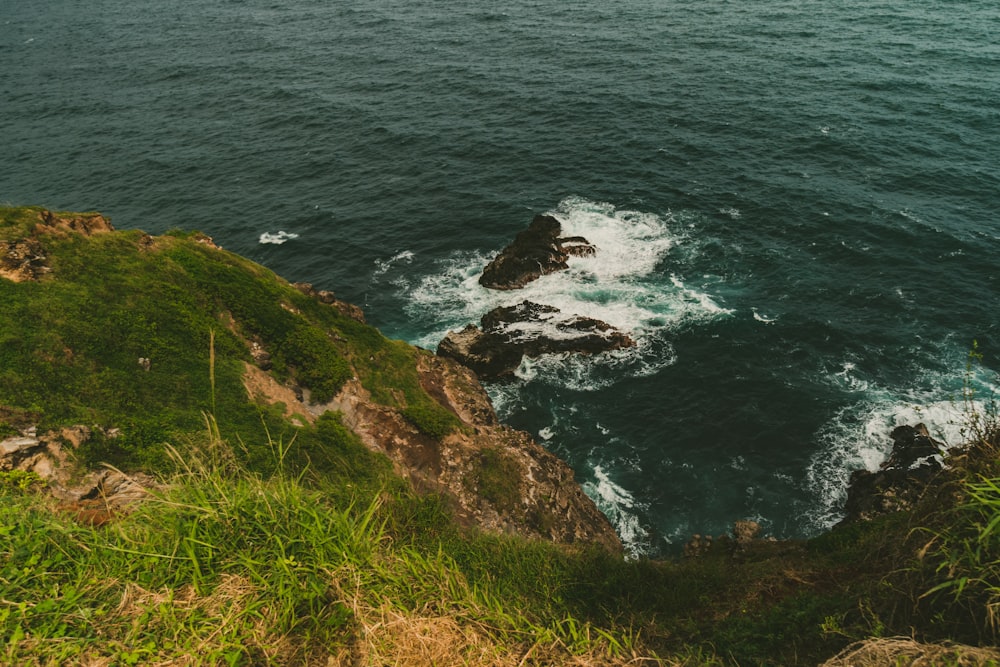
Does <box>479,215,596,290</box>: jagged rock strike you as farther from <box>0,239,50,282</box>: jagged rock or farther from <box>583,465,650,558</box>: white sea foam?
<box>0,239,50,282</box>: jagged rock

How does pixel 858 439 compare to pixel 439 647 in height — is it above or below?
below

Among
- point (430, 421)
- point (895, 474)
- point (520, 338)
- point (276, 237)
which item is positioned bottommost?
point (520, 338)

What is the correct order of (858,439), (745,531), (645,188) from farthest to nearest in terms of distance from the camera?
(645,188) < (858,439) < (745,531)

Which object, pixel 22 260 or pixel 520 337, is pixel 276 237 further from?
pixel 22 260

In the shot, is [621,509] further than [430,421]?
Yes

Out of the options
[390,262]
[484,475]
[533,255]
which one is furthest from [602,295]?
[484,475]

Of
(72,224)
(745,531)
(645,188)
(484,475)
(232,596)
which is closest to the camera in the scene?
(232,596)

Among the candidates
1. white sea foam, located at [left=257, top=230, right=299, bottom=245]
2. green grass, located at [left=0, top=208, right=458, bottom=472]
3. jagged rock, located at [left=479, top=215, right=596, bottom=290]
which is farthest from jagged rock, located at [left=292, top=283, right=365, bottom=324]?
white sea foam, located at [left=257, top=230, right=299, bottom=245]
